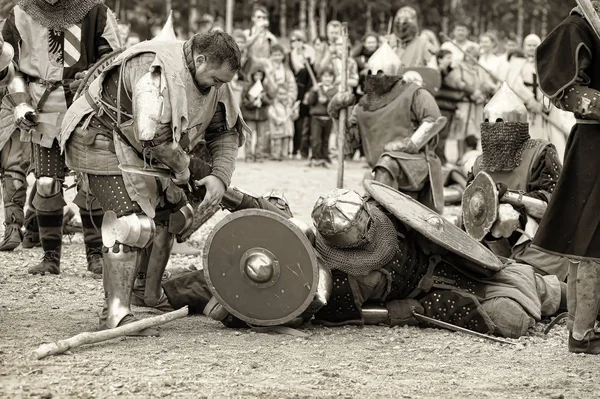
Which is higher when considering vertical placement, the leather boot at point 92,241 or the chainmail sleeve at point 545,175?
the chainmail sleeve at point 545,175

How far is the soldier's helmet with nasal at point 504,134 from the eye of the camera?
22.1ft

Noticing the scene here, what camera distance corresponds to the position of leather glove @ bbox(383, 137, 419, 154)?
847 centimetres

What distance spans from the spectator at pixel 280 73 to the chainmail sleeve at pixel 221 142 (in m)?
10.8

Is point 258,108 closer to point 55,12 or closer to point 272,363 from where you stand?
point 55,12

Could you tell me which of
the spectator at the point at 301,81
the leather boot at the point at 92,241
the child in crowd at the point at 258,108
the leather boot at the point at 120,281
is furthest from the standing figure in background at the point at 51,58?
the spectator at the point at 301,81

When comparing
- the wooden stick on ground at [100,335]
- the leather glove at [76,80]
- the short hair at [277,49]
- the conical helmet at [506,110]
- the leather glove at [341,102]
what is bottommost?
the wooden stick on ground at [100,335]

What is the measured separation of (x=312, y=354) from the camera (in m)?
5.04

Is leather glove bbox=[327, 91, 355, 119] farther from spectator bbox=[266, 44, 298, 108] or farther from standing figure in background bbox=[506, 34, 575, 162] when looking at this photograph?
spectator bbox=[266, 44, 298, 108]

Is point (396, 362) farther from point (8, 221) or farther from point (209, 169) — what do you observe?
point (8, 221)

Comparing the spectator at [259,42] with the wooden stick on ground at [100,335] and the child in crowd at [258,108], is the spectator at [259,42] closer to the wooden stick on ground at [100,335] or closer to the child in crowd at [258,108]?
the child in crowd at [258,108]

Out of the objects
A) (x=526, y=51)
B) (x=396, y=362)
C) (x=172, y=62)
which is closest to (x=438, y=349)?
(x=396, y=362)

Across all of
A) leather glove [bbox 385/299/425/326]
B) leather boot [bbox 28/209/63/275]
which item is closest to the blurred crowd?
leather boot [bbox 28/209/63/275]

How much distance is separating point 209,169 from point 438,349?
4.71 ft

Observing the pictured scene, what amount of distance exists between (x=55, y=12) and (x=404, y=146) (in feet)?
9.58
